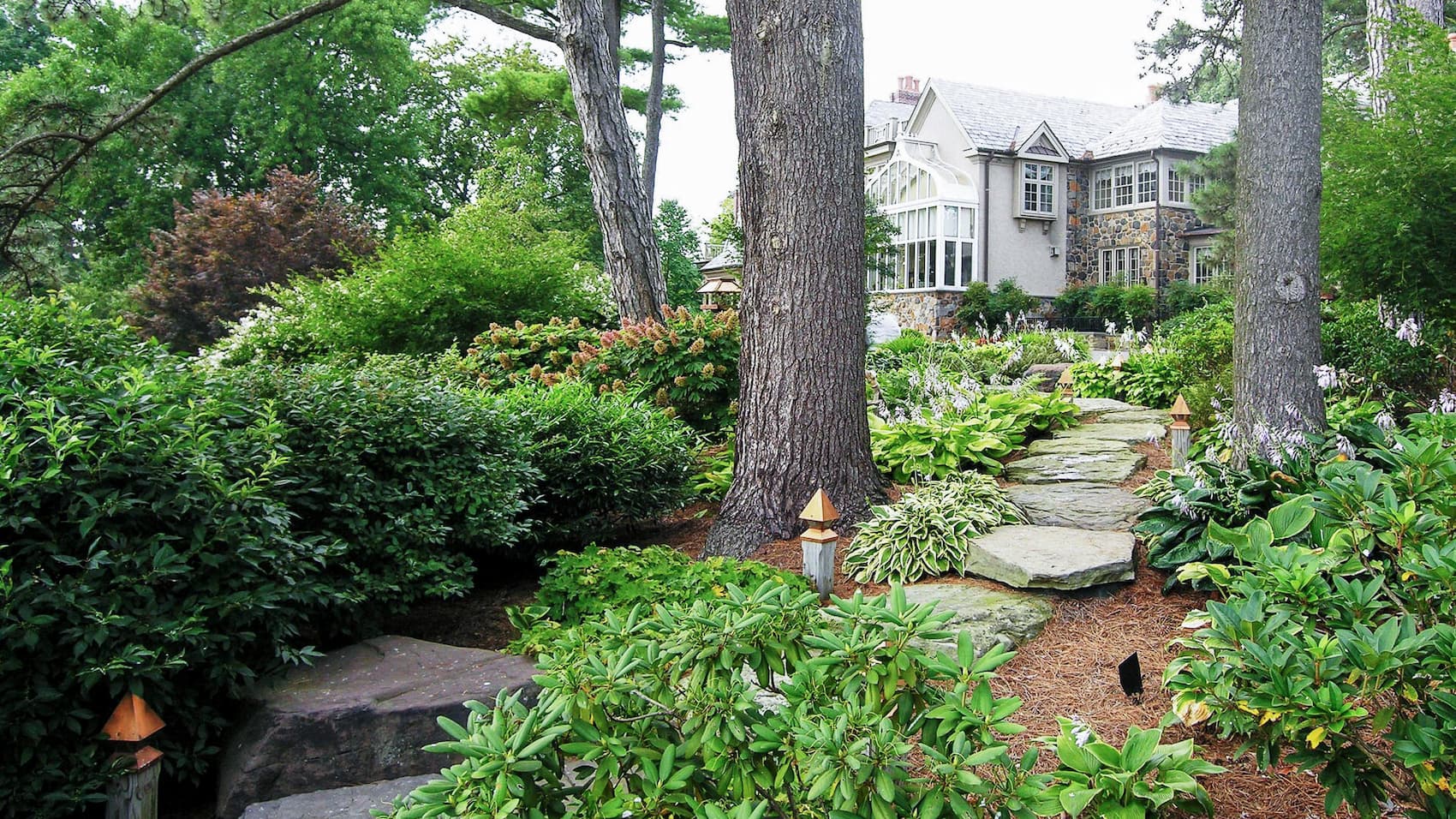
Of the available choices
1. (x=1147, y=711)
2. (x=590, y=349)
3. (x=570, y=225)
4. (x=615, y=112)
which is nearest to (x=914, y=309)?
(x=570, y=225)

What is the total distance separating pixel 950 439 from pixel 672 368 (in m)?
2.17

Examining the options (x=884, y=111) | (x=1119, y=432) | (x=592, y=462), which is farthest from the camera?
(x=884, y=111)

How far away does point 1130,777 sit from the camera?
182 cm

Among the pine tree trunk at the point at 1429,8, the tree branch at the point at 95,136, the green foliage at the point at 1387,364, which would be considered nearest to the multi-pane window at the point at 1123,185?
the pine tree trunk at the point at 1429,8

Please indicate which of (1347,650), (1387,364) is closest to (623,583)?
(1347,650)

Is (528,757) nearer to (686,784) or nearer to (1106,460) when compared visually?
(686,784)

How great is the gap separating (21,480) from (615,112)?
25.0ft

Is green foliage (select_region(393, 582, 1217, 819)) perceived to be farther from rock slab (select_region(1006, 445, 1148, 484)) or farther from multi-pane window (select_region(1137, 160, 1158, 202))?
multi-pane window (select_region(1137, 160, 1158, 202))

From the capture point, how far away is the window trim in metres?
27.2

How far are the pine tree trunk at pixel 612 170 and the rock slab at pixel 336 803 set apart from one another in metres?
6.72

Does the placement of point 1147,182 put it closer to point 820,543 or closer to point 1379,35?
point 1379,35

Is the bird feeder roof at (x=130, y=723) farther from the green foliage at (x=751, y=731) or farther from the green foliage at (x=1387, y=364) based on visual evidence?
the green foliage at (x=1387, y=364)

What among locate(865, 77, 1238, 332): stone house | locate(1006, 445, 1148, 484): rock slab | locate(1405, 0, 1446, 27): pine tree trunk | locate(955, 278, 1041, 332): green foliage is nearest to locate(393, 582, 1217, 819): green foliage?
locate(1006, 445, 1148, 484): rock slab

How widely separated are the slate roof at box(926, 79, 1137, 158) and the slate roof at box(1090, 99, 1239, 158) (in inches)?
28.6
